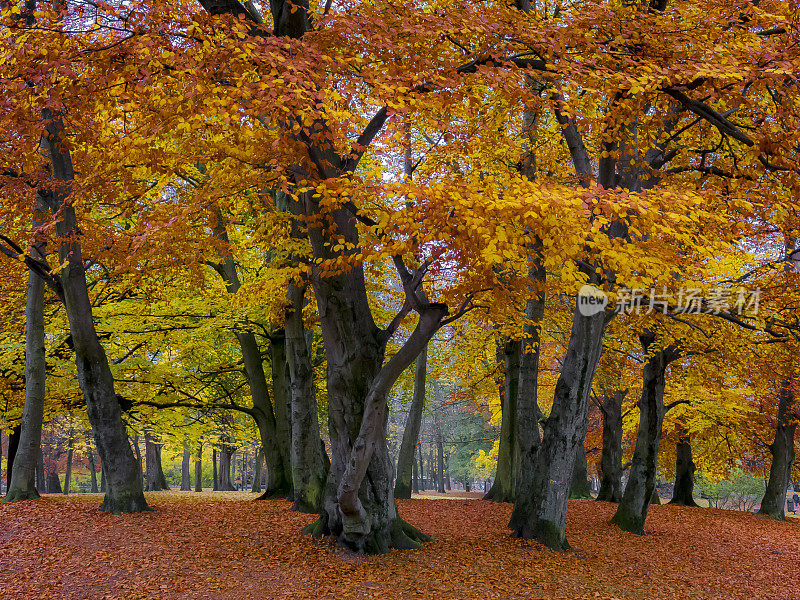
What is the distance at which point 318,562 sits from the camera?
6.52 metres

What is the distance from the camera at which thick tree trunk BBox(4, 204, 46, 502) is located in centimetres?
1017

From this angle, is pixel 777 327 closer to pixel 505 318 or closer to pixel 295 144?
pixel 505 318

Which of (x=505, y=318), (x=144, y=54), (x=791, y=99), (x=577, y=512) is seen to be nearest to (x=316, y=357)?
(x=505, y=318)

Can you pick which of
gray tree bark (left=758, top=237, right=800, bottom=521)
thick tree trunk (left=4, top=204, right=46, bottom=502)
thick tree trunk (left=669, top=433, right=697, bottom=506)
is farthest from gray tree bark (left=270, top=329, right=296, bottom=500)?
gray tree bark (left=758, top=237, right=800, bottom=521)

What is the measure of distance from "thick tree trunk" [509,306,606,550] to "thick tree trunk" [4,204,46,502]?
8896 mm

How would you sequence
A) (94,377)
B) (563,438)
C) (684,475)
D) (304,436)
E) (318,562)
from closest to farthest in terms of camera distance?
(318,562) < (563,438) < (94,377) < (304,436) < (684,475)

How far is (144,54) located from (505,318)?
7.61 m

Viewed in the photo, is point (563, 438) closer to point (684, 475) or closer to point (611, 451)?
point (611, 451)

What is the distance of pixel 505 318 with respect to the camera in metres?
10.8

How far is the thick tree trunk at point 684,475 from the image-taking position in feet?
56.6

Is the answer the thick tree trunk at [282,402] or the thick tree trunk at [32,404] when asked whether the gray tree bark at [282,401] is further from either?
the thick tree trunk at [32,404]

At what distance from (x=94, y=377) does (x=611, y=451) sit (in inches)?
545

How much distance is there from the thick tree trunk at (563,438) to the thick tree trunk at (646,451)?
3123mm

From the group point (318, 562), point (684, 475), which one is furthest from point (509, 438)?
point (318, 562)
